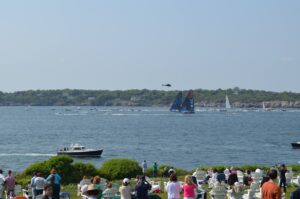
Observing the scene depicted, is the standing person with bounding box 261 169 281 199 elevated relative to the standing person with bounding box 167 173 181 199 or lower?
elevated

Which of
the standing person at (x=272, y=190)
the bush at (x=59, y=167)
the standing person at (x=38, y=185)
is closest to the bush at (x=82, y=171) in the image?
the bush at (x=59, y=167)

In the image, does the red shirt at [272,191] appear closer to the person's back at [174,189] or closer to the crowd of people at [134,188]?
the crowd of people at [134,188]

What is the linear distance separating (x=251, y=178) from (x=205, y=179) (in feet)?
8.94

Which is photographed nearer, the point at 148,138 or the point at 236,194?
the point at 236,194

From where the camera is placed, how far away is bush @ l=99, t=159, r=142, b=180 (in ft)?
119

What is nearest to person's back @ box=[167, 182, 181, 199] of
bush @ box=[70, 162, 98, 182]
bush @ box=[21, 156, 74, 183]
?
bush @ box=[21, 156, 74, 183]

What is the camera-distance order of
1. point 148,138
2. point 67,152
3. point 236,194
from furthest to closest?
point 148,138 < point 67,152 < point 236,194

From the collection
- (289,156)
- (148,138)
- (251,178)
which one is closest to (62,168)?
(251,178)

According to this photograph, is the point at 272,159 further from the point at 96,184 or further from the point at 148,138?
the point at 96,184

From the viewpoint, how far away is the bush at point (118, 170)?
36.2 metres

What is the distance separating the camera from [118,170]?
119 feet

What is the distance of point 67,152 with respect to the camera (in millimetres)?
83438

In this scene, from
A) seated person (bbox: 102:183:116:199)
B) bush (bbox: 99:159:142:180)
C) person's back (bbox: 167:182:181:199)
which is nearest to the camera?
person's back (bbox: 167:182:181:199)

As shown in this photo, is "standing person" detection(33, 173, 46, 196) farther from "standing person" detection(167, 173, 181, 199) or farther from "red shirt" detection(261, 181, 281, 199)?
"red shirt" detection(261, 181, 281, 199)
